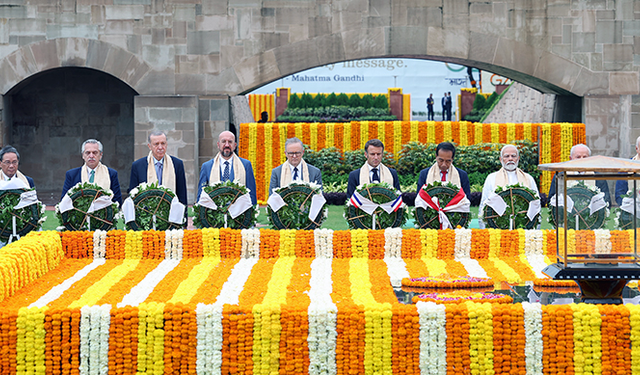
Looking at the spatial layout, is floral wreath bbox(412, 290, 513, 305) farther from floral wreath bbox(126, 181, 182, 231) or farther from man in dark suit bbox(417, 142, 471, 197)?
floral wreath bbox(126, 181, 182, 231)

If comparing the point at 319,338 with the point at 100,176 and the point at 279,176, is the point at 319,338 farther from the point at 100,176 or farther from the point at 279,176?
the point at 100,176

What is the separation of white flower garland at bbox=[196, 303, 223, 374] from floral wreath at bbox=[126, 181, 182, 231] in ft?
8.61

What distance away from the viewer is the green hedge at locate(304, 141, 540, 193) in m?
15.1

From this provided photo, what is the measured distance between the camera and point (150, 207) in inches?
282

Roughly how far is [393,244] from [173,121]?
8.76 metres

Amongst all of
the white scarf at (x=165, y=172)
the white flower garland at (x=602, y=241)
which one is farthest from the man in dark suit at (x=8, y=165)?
the white flower garland at (x=602, y=241)

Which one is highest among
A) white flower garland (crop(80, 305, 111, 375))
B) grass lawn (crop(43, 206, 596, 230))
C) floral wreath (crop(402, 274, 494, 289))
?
grass lawn (crop(43, 206, 596, 230))

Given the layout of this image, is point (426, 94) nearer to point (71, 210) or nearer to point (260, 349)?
point (71, 210)

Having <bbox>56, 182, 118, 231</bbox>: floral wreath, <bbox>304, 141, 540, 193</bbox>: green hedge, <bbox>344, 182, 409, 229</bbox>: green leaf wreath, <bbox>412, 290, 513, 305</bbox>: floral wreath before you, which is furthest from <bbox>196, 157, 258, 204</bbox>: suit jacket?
<bbox>304, 141, 540, 193</bbox>: green hedge

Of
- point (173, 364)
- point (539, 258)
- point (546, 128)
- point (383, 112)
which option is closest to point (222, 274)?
point (173, 364)

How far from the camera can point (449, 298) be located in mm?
5059

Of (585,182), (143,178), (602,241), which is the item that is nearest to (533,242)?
(585,182)

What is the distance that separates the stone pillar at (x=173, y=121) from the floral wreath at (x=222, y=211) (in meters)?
7.55

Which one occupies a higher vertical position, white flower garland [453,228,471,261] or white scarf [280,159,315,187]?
white scarf [280,159,315,187]
